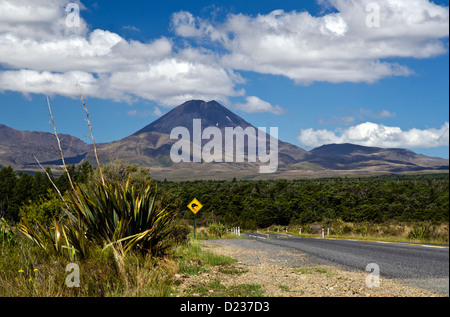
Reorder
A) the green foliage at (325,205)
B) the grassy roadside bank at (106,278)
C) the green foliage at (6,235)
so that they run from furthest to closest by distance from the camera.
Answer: the green foliage at (325,205) → the green foliage at (6,235) → the grassy roadside bank at (106,278)

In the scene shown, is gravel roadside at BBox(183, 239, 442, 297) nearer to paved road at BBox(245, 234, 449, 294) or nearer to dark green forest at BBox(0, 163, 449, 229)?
paved road at BBox(245, 234, 449, 294)

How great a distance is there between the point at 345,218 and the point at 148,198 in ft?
116

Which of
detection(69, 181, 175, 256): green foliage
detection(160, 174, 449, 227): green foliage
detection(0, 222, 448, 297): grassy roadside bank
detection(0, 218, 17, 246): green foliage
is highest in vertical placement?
detection(69, 181, 175, 256): green foliage

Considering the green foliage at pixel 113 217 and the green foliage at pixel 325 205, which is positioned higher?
the green foliage at pixel 113 217

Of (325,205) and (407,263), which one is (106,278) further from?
(325,205)

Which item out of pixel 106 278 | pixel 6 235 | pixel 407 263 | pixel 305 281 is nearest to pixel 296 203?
pixel 407 263

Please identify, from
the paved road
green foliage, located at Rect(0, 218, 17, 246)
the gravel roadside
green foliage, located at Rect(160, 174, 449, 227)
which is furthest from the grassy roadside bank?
green foliage, located at Rect(160, 174, 449, 227)

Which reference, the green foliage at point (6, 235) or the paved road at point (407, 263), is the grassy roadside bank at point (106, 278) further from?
the paved road at point (407, 263)

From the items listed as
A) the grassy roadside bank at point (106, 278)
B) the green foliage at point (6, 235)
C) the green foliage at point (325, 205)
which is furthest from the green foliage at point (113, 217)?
the green foliage at point (325, 205)

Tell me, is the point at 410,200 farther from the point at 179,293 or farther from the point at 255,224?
the point at 179,293

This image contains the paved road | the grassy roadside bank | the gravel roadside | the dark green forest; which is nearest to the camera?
the grassy roadside bank

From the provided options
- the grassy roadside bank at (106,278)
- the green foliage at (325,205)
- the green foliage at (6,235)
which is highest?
the green foliage at (6,235)

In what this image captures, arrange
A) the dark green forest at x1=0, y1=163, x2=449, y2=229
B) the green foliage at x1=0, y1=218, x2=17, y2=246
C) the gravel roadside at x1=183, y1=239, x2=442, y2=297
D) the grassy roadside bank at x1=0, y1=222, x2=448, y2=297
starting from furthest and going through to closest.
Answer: the dark green forest at x1=0, y1=163, x2=449, y2=229 < the green foliage at x1=0, y1=218, x2=17, y2=246 < the gravel roadside at x1=183, y1=239, x2=442, y2=297 < the grassy roadside bank at x1=0, y1=222, x2=448, y2=297
